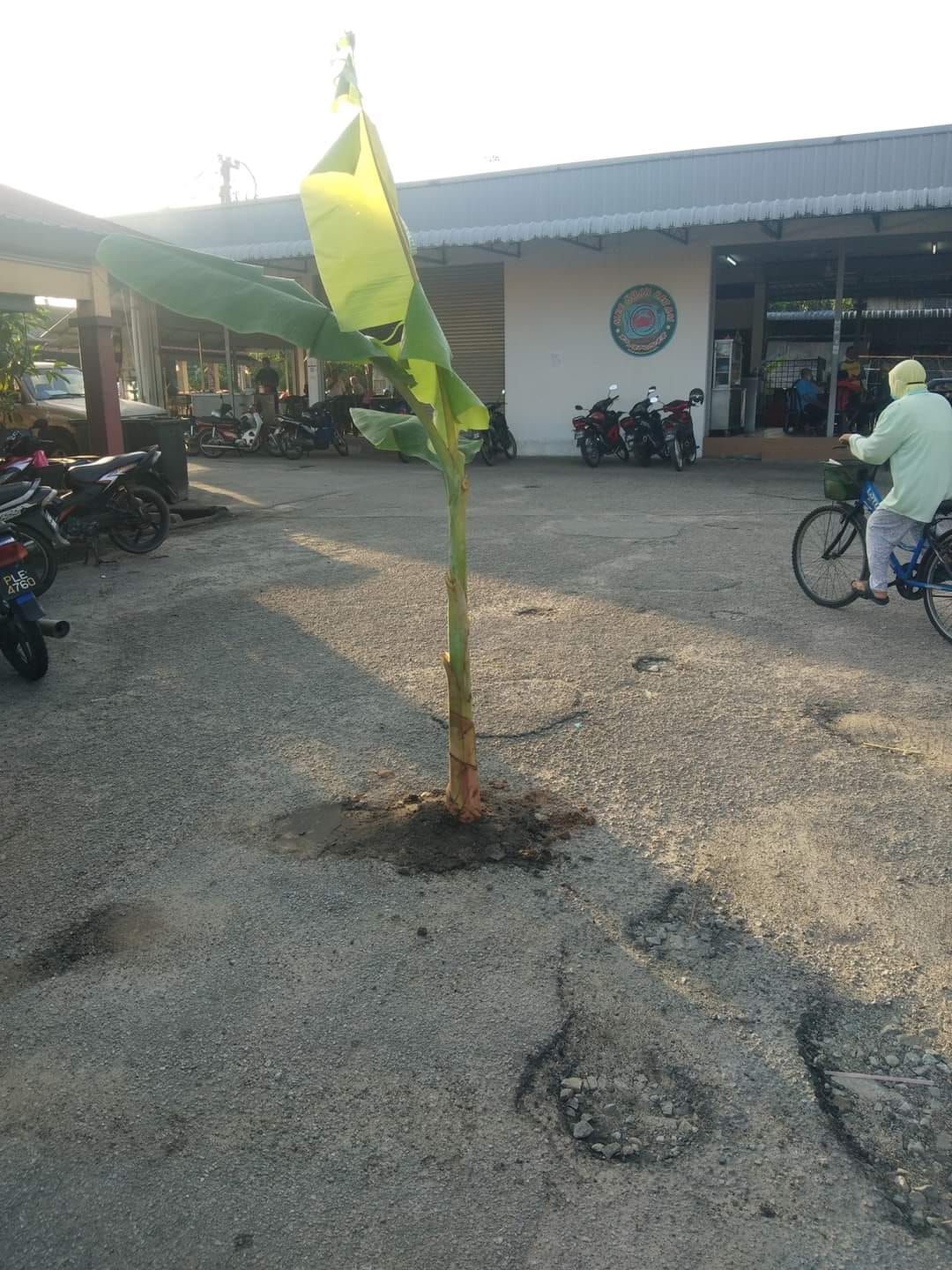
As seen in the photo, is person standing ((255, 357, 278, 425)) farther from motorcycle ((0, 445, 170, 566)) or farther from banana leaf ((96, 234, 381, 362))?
banana leaf ((96, 234, 381, 362))

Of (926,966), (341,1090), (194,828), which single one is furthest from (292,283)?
(926,966)

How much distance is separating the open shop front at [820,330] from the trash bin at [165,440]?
996cm

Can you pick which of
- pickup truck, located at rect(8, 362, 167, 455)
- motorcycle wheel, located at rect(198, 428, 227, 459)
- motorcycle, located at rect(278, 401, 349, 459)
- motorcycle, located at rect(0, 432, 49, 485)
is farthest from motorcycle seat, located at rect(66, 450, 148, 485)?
motorcycle wheel, located at rect(198, 428, 227, 459)

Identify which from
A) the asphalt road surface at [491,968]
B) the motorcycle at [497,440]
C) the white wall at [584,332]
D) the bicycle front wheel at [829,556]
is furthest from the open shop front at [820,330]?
the asphalt road surface at [491,968]

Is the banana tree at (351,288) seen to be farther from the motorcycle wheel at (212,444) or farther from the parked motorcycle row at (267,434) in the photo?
the motorcycle wheel at (212,444)

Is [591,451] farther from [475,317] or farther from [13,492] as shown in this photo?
[13,492]

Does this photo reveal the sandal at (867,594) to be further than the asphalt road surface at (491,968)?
Yes

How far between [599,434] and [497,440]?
2234mm

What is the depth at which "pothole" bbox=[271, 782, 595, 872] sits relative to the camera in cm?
381

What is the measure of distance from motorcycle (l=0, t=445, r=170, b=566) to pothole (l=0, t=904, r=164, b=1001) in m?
5.70

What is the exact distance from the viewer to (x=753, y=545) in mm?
9758

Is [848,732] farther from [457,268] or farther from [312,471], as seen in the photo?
[457,268]

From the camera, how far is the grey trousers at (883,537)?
6.30m

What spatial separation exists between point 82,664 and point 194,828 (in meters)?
2.73
